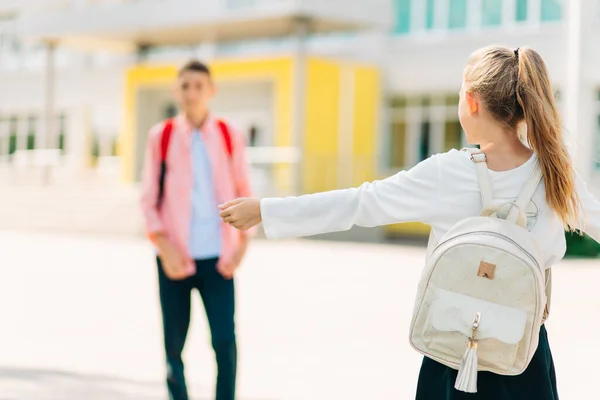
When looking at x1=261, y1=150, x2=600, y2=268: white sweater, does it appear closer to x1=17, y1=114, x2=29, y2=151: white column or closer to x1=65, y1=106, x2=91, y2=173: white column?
x1=65, y1=106, x2=91, y2=173: white column

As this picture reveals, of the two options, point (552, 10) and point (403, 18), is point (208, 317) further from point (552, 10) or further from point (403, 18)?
point (403, 18)

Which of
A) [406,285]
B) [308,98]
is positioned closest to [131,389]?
[406,285]

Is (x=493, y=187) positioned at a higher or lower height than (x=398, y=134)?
lower

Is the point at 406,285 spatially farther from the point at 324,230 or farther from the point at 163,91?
the point at 163,91

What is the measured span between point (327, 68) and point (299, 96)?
246 centimetres

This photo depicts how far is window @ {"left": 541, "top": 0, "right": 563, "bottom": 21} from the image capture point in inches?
947

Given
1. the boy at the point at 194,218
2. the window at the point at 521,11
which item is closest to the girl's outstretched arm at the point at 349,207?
the boy at the point at 194,218

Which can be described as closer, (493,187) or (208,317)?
(493,187)

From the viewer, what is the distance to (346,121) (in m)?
26.5

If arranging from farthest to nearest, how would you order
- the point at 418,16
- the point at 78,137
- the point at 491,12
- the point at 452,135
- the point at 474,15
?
the point at 78,137 < the point at 418,16 < the point at 452,135 < the point at 474,15 < the point at 491,12

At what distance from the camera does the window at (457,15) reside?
1009 inches

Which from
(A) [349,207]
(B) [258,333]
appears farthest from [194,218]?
(B) [258,333]

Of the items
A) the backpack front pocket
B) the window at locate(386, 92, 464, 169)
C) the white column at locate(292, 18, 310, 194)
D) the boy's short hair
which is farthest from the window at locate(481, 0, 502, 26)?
the backpack front pocket

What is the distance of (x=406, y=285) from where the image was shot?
12328 mm
